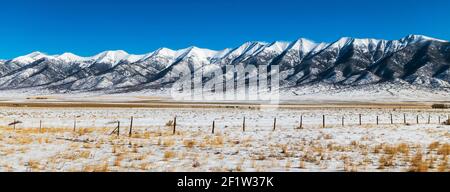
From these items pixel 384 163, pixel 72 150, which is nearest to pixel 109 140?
pixel 72 150

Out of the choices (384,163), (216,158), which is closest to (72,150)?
(216,158)

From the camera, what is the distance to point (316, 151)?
1988 cm

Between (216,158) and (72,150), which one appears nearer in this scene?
(216,158)

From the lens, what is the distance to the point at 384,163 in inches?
621

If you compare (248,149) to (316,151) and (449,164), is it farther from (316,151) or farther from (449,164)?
(449,164)
